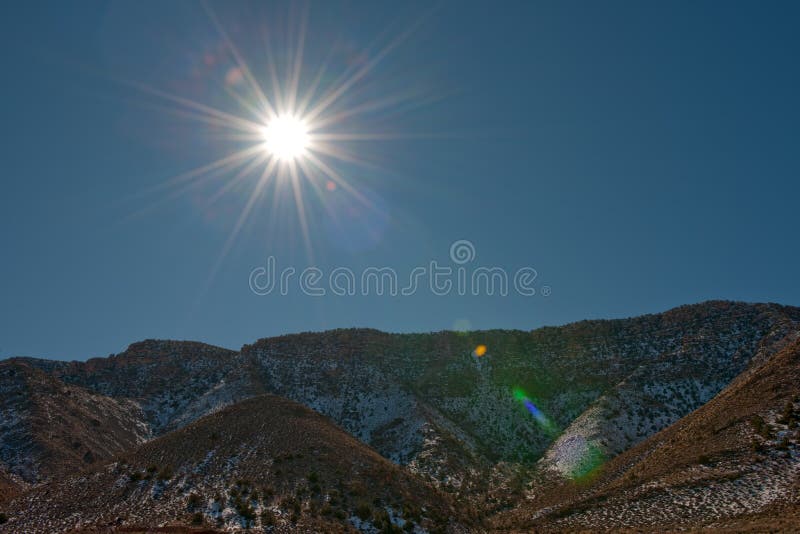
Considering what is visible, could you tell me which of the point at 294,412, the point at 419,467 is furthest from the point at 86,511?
the point at 419,467

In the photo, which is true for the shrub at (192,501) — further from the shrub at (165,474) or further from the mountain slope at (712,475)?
the mountain slope at (712,475)

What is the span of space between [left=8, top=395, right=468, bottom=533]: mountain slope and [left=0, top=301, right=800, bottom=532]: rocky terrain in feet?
0.52

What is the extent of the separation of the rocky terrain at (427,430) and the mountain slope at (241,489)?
0.16m

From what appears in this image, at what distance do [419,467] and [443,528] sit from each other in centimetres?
1566

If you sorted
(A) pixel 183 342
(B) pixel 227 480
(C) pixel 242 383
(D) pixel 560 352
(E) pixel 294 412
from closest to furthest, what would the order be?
1. (B) pixel 227 480
2. (E) pixel 294 412
3. (C) pixel 242 383
4. (D) pixel 560 352
5. (A) pixel 183 342

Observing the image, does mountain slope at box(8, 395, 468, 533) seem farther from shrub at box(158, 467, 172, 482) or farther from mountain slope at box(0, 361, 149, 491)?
mountain slope at box(0, 361, 149, 491)

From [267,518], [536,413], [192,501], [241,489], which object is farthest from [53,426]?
[536,413]

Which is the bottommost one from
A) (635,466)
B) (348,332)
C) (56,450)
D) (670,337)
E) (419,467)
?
(635,466)

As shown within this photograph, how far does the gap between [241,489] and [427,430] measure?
27.2 meters

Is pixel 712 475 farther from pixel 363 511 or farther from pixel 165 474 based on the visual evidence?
pixel 165 474

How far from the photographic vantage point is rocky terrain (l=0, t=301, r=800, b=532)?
1314 inches

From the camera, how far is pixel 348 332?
3526 inches

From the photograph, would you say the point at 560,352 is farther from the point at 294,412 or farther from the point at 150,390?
the point at 150,390

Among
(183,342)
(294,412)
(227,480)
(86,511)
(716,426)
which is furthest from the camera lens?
(183,342)
